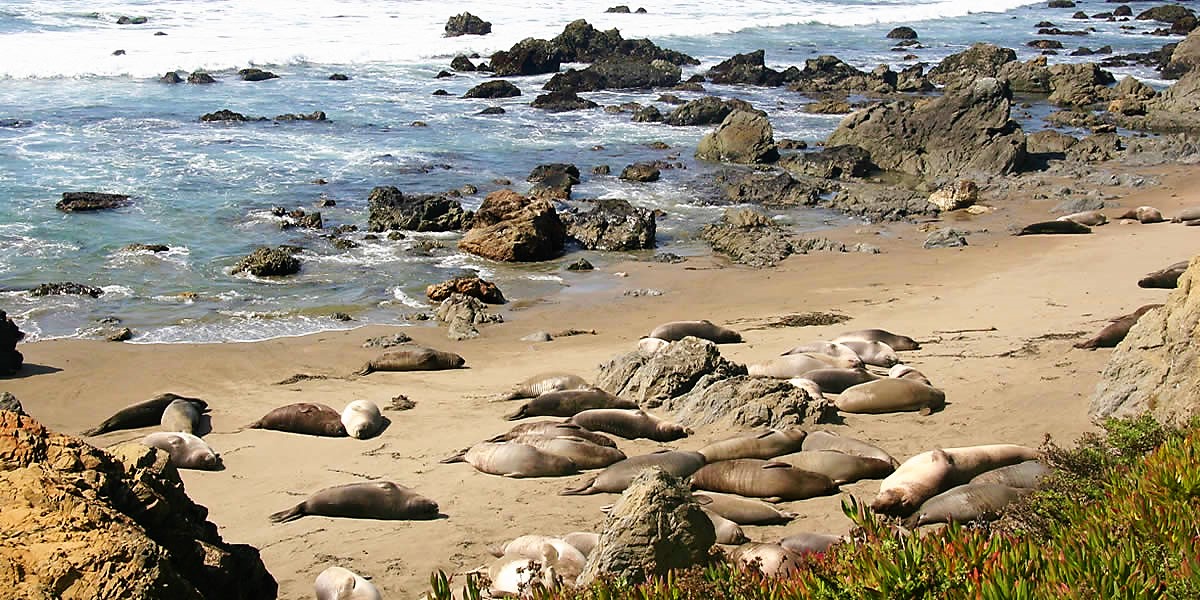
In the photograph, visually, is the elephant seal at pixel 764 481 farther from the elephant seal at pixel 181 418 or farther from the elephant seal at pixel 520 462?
the elephant seal at pixel 181 418

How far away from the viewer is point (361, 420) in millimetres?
9180

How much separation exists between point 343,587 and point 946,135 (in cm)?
2014

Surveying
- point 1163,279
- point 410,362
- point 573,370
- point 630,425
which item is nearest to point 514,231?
point 410,362

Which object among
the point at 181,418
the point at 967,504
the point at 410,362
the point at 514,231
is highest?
the point at 967,504

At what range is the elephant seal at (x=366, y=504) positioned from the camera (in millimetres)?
7223

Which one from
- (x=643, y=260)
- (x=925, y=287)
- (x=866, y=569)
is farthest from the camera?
(x=643, y=260)

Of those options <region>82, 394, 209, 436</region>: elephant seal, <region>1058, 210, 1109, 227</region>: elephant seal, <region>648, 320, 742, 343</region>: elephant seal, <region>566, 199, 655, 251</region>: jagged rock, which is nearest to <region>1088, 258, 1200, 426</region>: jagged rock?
<region>648, 320, 742, 343</region>: elephant seal

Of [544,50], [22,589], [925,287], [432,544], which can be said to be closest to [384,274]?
[925,287]

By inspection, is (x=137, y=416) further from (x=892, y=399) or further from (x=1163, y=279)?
(x=1163, y=279)

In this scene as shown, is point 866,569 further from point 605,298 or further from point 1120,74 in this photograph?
point 1120,74

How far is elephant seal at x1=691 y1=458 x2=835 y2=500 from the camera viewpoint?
7184 mm

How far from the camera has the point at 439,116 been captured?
28.8 meters

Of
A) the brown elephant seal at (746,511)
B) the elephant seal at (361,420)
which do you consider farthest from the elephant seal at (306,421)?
the brown elephant seal at (746,511)

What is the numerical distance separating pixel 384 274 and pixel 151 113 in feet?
50.7
